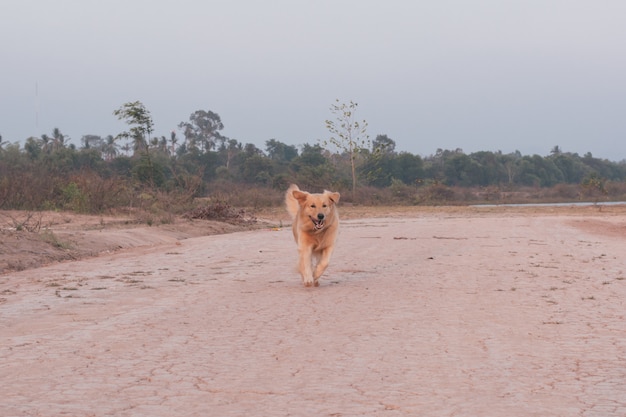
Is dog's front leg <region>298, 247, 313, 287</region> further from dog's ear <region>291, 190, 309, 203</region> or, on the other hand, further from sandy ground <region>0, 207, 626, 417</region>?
dog's ear <region>291, 190, 309, 203</region>

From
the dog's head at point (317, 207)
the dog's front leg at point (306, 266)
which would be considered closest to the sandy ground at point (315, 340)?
the dog's front leg at point (306, 266)

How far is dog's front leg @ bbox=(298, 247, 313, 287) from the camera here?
9.07 meters

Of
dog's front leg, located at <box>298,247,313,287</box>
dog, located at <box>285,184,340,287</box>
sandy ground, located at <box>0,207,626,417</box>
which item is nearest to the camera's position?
sandy ground, located at <box>0,207,626,417</box>

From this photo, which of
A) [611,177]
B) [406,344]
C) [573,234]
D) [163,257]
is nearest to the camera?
[406,344]

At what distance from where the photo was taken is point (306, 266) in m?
9.22

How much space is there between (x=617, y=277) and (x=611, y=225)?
1525cm

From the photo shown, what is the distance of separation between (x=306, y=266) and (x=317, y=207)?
27.4 inches

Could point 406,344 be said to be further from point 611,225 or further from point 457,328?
point 611,225

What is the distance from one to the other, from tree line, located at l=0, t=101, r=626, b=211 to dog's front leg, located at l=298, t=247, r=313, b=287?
14.0 m

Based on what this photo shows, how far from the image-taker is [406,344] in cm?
582

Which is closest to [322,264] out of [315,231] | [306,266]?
[306,266]

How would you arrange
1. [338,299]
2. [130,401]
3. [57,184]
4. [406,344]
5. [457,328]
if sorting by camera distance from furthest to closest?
[57,184]
[338,299]
[457,328]
[406,344]
[130,401]

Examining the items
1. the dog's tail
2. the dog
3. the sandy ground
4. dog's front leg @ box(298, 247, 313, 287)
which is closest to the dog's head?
the dog

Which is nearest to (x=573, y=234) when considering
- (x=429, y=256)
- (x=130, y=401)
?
(x=429, y=256)
